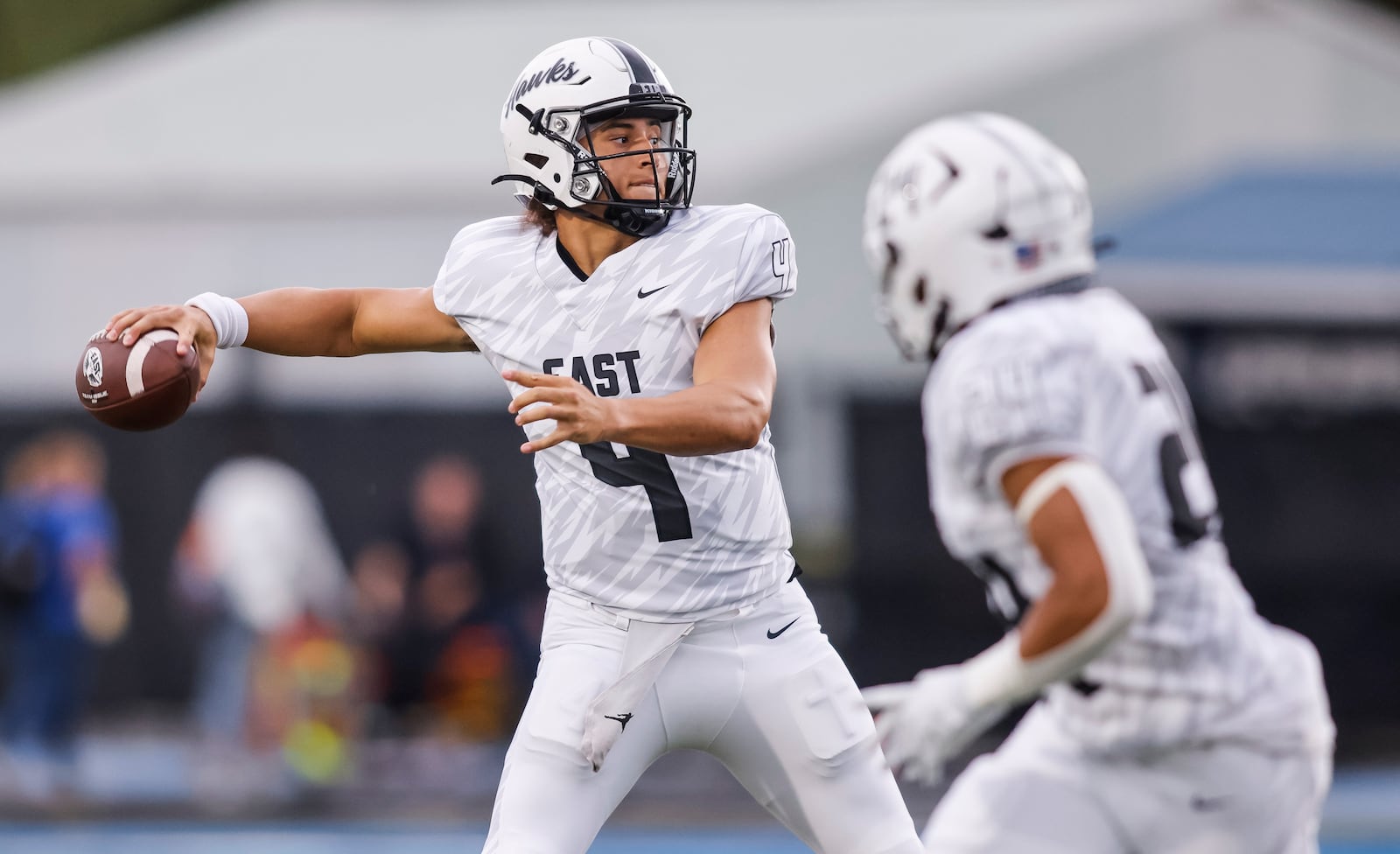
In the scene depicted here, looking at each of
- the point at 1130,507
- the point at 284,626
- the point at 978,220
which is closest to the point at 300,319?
the point at 978,220

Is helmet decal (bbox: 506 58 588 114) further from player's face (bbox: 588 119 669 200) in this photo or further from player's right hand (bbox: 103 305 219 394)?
player's right hand (bbox: 103 305 219 394)

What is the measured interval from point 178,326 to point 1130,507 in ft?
6.43

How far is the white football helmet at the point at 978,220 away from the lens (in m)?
2.84

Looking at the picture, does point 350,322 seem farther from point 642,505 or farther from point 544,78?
point 642,505

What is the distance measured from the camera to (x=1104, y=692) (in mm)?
2809

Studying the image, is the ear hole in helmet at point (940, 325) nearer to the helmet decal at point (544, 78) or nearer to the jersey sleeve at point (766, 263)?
the jersey sleeve at point (766, 263)

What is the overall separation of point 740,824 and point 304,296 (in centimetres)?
505

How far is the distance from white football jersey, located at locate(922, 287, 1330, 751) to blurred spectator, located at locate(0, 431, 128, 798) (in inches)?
278

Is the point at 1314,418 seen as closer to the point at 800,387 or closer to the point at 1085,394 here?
the point at 800,387

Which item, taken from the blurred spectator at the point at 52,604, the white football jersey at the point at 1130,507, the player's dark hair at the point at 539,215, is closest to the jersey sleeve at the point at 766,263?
the player's dark hair at the point at 539,215

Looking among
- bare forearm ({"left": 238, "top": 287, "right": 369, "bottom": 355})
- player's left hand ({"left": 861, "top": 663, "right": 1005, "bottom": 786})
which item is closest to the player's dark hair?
bare forearm ({"left": 238, "top": 287, "right": 369, "bottom": 355})

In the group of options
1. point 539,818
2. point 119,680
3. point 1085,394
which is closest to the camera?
point 1085,394

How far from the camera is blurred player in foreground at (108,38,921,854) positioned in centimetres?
342

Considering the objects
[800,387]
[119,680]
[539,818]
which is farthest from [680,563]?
[119,680]
